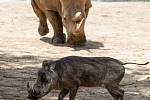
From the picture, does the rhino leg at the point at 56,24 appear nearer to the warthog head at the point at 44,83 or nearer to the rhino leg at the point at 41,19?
the rhino leg at the point at 41,19

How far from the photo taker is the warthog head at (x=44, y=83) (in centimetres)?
533

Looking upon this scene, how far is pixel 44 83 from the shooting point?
5.41m

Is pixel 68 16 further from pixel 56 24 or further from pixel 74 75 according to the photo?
pixel 74 75

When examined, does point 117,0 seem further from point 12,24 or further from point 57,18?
point 57,18

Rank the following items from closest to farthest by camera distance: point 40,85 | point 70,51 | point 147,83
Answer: point 40,85 → point 147,83 → point 70,51

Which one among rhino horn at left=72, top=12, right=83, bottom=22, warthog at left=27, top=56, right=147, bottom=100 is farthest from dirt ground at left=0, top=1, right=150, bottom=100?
warthog at left=27, top=56, right=147, bottom=100

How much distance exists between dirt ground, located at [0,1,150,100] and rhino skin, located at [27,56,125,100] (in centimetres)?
94

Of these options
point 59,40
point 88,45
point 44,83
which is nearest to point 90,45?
point 88,45

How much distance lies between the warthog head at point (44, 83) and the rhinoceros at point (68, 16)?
592 centimetres

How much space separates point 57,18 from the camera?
41.7 feet

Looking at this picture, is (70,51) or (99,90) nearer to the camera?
(99,90)

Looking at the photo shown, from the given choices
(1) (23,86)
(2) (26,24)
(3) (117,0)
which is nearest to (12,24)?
(2) (26,24)

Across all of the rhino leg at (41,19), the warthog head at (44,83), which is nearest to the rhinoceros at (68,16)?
the rhino leg at (41,19)

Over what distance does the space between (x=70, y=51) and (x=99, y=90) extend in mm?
4053
